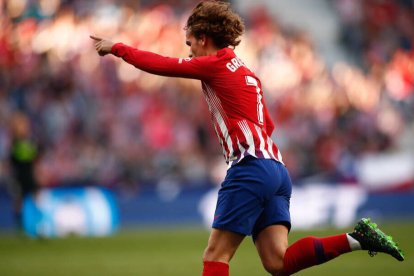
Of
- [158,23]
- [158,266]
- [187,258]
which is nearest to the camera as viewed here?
[158,266]

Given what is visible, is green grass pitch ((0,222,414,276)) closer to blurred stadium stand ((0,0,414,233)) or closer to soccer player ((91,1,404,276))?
blurred stadium stand ((0,0,414,233))

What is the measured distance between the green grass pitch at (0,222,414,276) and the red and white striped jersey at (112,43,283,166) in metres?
3.57

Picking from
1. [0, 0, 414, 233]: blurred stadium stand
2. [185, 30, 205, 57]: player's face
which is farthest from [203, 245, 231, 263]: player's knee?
[0, 0, 414, 233]: blurred stadium stand

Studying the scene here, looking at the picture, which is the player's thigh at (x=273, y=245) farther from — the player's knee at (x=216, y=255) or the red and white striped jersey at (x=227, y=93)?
the red and white striped jersey at (x=227, y=93)

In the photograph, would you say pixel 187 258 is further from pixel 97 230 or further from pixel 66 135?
pixel 66 135

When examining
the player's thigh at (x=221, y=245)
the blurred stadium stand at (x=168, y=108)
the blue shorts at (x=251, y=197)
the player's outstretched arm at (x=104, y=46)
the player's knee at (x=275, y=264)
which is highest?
the blurred stadium stand at (x=168, y=108)

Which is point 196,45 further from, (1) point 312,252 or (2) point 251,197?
(1) point 312,252

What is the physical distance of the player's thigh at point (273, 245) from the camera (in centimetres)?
605

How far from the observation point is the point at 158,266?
10.4 meters

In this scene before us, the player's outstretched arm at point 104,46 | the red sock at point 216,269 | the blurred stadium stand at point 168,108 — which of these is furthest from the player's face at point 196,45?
the blurred stadium stand at point 168,108

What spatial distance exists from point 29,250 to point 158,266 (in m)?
3.43

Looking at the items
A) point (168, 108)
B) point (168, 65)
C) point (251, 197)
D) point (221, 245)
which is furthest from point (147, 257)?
point (168, 108)

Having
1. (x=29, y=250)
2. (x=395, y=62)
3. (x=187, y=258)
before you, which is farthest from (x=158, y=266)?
(x=395, y=62)

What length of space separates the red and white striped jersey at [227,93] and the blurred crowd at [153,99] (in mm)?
10614
